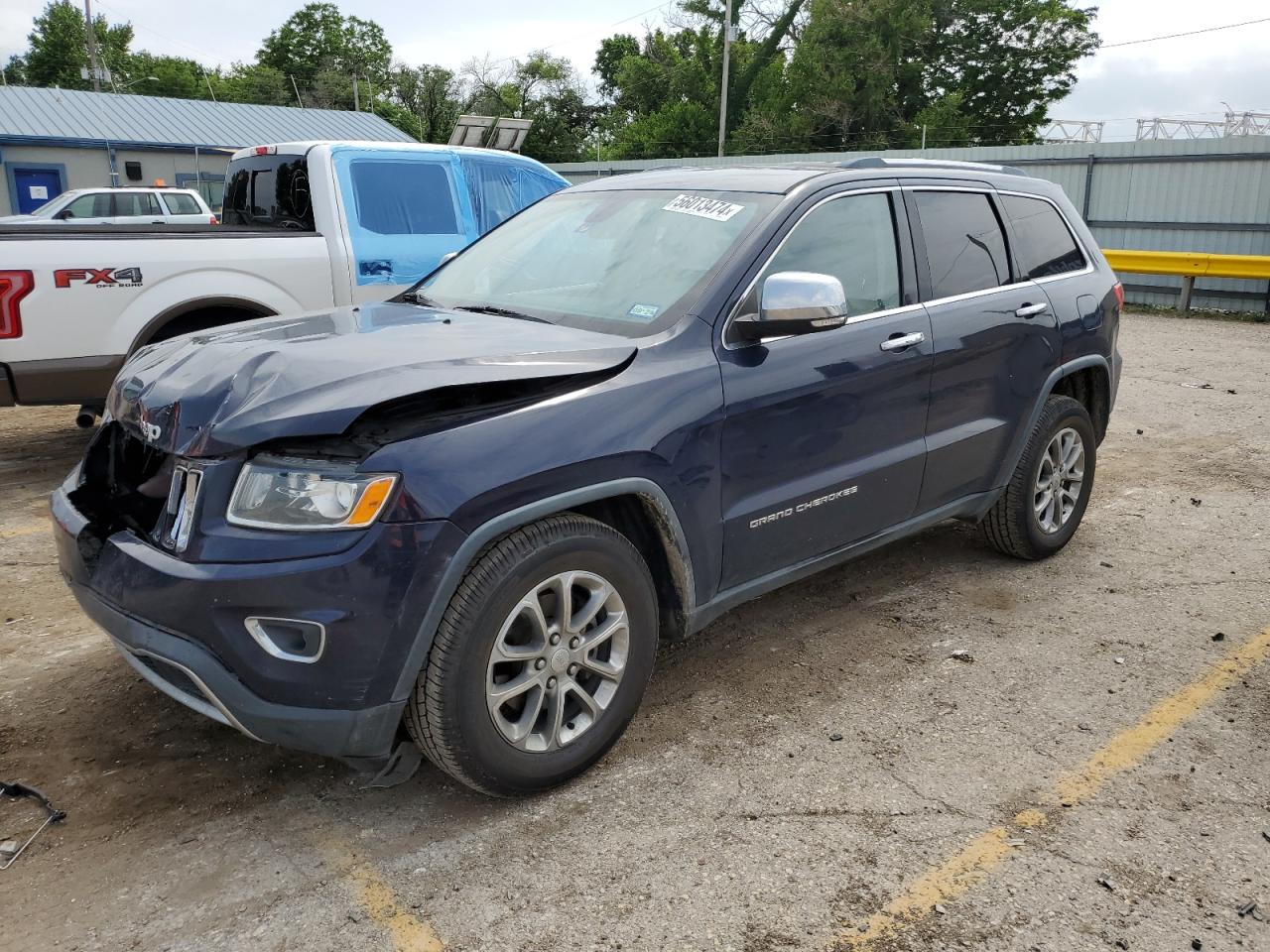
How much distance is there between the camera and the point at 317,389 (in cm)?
270

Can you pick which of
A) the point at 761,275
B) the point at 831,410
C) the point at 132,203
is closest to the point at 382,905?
the point at 831,410

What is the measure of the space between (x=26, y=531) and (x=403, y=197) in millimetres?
3220

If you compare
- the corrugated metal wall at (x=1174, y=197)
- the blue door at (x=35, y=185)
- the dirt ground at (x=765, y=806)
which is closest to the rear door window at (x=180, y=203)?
the corrugated metal wall at (x=1174, y=197)

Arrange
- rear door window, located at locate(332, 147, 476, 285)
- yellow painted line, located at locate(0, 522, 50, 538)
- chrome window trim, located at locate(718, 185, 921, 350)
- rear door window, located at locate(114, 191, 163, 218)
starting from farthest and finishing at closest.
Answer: rear door window, located at locate(114, 191, 163, 218), rear door window, located at locate(332, 147, 476, 285), yellow painted line, located at locate(0, 522, 50, 538), chrome window trim, located at locate(718, 185, 921, 350)

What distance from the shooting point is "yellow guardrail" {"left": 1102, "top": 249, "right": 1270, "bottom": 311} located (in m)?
14.4

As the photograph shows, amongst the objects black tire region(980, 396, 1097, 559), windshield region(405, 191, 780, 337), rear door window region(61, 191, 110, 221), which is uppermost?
rear door window region(61, 191, 110, 221)

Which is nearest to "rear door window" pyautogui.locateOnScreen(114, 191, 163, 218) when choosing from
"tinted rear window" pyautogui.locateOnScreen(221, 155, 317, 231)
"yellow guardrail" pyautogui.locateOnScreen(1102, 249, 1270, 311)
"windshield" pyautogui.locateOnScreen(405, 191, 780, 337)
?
"tinted rear window" pyautogui.locateOnScreen(221, 155, 317, 231)

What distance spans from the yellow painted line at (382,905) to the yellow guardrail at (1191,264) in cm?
1504

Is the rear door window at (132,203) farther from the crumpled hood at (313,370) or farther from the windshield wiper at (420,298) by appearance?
the crumpled hood at (313,370)

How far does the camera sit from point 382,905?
2.62m

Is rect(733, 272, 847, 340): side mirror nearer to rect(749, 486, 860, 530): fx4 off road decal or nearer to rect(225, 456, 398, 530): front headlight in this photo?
rect(749, 486, 860, 530): fx4 off road decal

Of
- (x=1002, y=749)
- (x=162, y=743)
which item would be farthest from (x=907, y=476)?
(x=162, y=743)

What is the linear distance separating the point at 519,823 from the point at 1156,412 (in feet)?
24.7

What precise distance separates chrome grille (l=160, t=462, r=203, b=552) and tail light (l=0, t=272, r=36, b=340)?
352 cm
